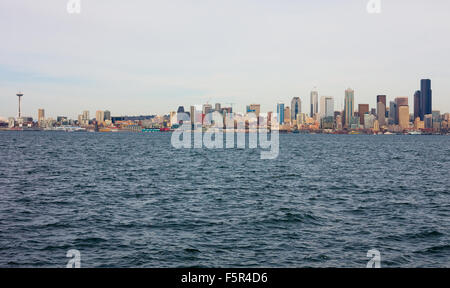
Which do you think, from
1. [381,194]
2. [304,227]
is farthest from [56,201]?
[381,194]

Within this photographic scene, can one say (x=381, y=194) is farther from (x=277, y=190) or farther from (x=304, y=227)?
(x=304, y=227)

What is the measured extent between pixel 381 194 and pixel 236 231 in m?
19.6
